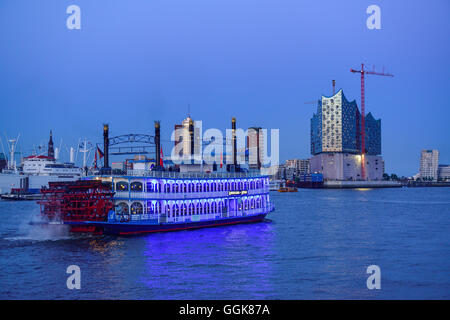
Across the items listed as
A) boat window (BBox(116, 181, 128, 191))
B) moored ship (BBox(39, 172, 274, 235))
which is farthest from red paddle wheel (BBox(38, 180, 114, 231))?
boat window (BBox(116, 181, 128, 191))

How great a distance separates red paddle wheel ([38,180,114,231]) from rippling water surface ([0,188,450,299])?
1532 millimetres

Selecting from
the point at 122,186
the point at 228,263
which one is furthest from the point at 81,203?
the point at 228,263

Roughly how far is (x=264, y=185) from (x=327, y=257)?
19.7 m

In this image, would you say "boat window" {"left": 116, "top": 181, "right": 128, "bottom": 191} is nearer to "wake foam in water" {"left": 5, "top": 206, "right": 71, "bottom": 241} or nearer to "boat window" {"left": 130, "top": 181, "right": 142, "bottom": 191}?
"boat window" {"left": 130, "top": 181, "right": 142, "bottom": 191}

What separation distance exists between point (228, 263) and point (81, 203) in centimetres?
1551

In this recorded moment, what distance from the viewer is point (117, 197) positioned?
123 feet

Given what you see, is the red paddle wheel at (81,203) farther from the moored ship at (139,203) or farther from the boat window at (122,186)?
the boat window at (122,186)

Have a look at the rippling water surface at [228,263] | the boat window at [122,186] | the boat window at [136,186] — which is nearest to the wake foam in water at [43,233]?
the rippling water surface at [228,263]

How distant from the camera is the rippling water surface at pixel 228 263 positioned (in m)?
22.2

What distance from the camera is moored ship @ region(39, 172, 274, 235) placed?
1455 inches

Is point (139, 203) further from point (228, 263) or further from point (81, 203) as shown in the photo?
point (228, 263)
